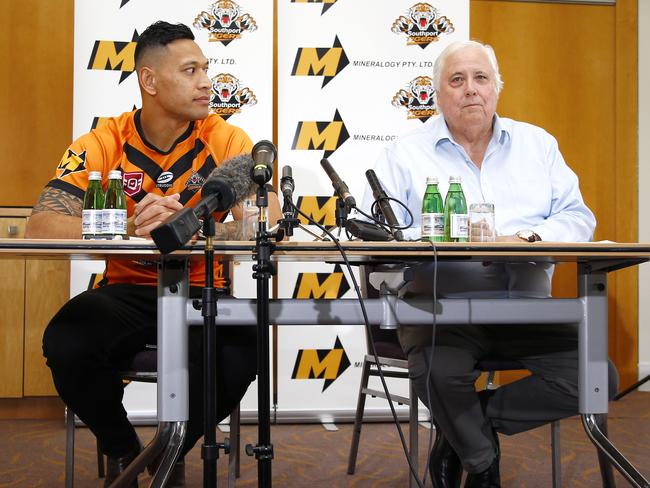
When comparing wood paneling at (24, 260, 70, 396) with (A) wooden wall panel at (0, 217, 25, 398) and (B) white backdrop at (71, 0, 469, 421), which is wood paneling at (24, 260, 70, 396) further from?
(B) white backdrop at (71, 0, 469, 421)

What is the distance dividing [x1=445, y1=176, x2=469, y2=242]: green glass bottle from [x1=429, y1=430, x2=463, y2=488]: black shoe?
64cm

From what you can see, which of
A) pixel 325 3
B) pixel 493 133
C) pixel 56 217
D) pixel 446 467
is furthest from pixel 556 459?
pixel 325 3

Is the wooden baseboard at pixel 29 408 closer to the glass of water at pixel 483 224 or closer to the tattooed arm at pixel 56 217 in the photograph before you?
the tattooed arm at pixel 56 217

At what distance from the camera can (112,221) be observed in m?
1.76

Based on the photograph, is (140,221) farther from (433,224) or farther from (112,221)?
(433,224)

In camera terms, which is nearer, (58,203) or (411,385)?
(58,203)

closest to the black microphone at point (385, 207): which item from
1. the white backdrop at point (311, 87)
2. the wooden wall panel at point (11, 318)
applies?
the white backdrop at point (311, 87)

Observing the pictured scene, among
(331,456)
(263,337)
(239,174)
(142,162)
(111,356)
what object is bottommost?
(331,456)

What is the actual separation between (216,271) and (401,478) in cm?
104

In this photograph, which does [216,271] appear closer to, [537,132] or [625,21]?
[537,132]

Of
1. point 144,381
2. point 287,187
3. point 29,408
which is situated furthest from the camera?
point 29,408

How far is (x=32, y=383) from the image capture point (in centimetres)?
377

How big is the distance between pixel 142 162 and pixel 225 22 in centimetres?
148

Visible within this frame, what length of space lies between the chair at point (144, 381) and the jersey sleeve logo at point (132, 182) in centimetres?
50
